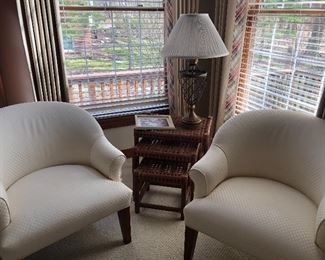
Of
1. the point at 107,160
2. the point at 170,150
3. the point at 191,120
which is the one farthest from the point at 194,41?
the point at 107,160

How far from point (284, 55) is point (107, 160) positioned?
1.40 m

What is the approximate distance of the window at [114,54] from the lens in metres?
2.15

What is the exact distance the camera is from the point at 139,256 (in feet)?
5.34

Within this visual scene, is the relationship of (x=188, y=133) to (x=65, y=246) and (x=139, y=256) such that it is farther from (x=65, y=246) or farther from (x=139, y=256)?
(x=65, y=246)

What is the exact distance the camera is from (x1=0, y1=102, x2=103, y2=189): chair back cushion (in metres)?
1.61

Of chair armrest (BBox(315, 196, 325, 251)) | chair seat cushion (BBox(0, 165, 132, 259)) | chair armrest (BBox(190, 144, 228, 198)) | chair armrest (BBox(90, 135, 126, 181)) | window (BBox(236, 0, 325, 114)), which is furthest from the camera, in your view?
window (BBox(236, 0, 325, 114))

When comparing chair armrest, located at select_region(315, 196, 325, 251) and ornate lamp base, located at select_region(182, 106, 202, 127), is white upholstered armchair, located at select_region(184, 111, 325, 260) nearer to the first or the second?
chair armrest, located at select_region(315, 196, 325, 251)

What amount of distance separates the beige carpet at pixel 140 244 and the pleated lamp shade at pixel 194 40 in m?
1.08

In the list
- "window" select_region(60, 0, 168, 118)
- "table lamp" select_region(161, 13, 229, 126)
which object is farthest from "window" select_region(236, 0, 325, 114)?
"window" select_region(60, 0, 168, 118)

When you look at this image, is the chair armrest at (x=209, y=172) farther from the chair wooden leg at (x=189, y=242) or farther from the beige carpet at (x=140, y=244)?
the beige carpet at (x=140, y=244)

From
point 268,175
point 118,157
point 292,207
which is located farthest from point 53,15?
point 292,207

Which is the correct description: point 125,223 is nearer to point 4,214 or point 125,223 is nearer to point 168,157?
point 168,157

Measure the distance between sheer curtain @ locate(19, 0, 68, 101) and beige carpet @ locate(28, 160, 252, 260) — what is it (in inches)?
40.0

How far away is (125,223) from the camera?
1653mm
